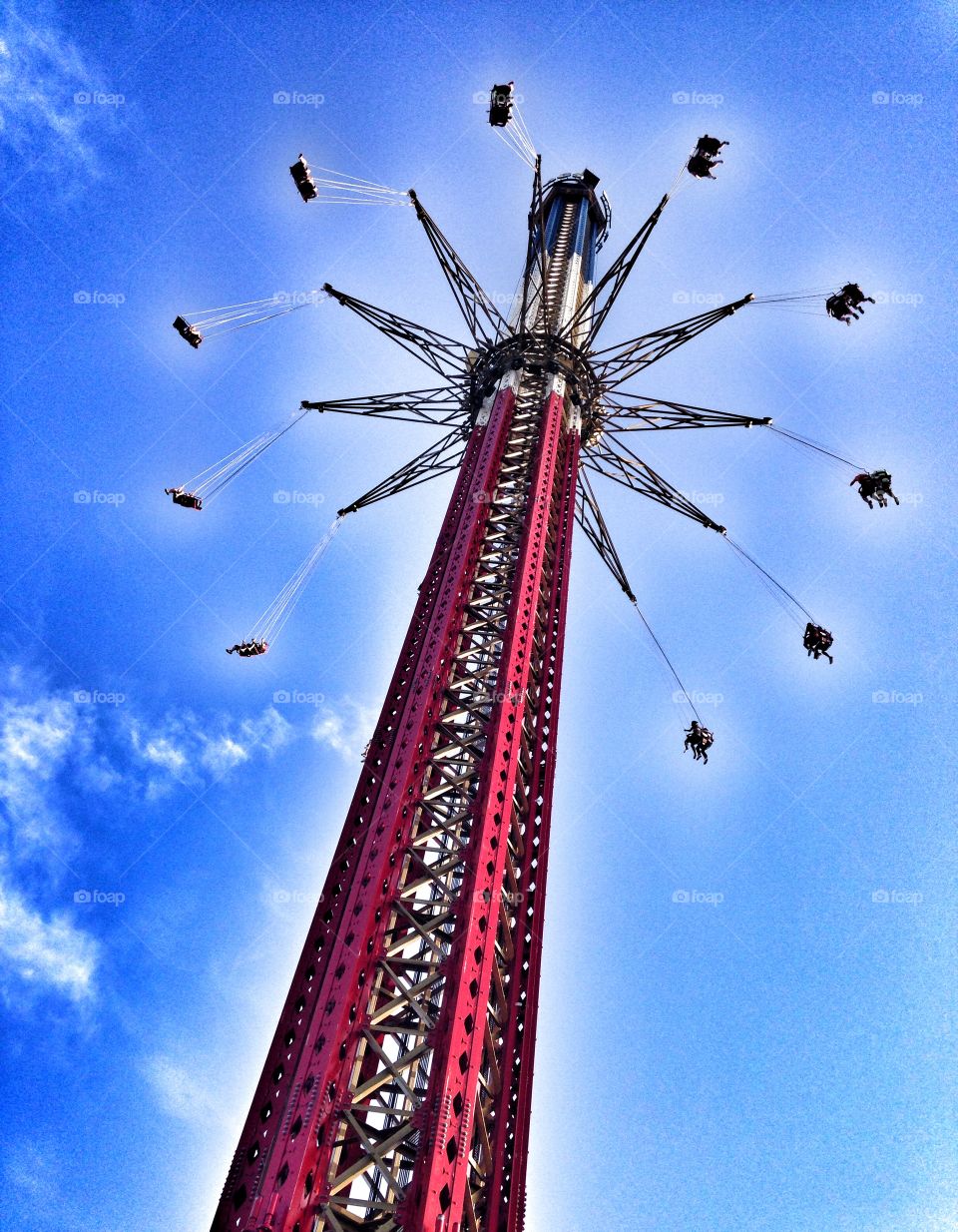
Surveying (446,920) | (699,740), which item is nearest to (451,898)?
(446,920)

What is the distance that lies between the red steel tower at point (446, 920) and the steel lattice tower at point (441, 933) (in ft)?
0.09

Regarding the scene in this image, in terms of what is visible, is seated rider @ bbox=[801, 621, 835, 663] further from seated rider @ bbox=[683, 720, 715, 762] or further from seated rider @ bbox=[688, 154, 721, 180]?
seated rider @ bbox=[688, 154, 721, 180]

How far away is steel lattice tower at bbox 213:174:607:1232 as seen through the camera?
8.42 metres

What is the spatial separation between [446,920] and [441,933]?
0.22 m

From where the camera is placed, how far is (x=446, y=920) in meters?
10.5

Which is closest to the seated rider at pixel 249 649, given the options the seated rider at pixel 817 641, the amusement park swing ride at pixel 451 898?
the amusement park swing ride at pixel 451 898

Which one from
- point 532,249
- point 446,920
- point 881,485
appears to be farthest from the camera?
point 532,249

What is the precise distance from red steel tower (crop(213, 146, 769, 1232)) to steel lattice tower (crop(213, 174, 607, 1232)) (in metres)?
0.03

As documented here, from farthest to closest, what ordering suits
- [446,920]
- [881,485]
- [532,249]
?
1. [532,249]
2. [881,485]
3. [446,920]

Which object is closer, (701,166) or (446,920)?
(446,920)

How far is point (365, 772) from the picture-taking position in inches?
525

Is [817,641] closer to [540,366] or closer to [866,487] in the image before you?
[866,487]

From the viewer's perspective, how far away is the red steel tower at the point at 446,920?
8438 mm

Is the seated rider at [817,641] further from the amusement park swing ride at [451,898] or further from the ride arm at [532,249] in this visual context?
the ride arm at [532,249]
